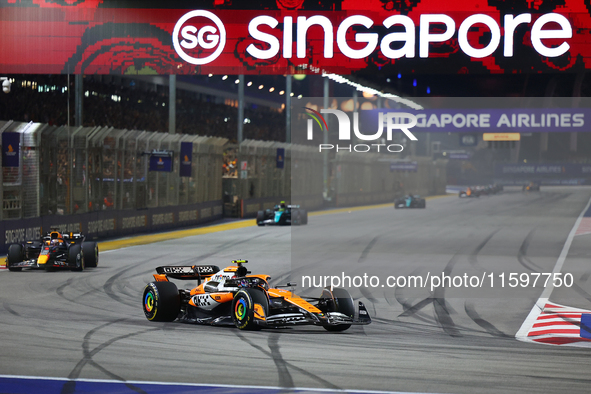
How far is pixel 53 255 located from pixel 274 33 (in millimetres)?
15846

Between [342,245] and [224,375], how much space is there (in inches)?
684

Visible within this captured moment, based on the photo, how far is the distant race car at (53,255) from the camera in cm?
1830

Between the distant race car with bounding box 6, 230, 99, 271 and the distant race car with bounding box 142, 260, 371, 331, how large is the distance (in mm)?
6661

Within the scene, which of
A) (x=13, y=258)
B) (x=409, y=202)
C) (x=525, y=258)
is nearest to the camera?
(x=13, y=258)

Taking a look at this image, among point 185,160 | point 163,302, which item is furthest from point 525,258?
point 185,160

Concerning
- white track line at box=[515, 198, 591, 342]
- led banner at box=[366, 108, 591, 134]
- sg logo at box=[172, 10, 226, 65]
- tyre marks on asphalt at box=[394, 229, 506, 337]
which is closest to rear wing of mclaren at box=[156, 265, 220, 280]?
tyre marks on asphalt at box=[394, 229, 506, 337]

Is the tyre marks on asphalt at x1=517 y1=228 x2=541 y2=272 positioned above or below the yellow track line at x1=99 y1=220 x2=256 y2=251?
above

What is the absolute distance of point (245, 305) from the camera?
36.6 ft

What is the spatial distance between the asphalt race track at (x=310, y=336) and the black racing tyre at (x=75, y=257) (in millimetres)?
327

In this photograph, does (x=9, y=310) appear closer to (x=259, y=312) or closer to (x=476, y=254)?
(x=259, y=312)

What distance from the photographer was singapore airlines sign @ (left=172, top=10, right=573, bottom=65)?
27109 millimetres

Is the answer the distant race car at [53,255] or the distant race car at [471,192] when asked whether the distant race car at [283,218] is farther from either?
the distant race car at [53,255]

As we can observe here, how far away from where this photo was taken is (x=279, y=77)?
79250mm

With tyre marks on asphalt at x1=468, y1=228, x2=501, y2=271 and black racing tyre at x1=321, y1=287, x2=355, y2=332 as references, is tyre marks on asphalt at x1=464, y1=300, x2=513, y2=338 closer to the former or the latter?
black racing tyre at x1=321, y1=287, x2=355, y2=332
